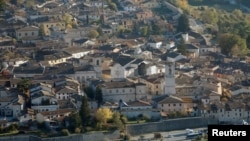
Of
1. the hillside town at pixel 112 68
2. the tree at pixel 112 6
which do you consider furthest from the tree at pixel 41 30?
the tree at pixel 112 6

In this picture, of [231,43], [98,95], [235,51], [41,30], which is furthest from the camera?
[41,30]

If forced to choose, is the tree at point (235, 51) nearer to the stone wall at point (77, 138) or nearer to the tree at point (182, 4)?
the tree at point (182, 4)

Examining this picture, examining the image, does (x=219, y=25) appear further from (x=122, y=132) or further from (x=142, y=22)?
(x=122, y=132)

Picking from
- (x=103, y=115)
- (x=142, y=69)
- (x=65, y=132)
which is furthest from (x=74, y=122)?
(x=142, y=69)

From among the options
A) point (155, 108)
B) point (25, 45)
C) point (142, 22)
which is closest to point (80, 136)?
point (155, 108)

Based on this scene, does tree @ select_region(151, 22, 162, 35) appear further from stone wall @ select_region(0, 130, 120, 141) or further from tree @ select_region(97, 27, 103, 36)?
stone wall @ select_region(0, 130, 120, 141)

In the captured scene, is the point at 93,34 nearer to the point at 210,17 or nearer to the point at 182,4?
the point at 210,17
